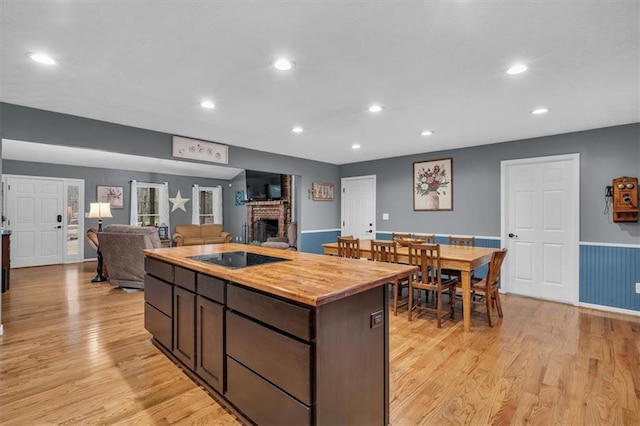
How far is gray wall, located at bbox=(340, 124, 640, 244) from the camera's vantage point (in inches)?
155

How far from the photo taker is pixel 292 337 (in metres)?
1.46

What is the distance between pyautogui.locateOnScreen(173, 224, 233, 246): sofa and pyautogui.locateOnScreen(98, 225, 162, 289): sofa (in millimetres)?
3254

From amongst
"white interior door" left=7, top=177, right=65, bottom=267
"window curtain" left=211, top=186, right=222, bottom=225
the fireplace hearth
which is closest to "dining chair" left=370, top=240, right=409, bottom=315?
the fireplace hearth

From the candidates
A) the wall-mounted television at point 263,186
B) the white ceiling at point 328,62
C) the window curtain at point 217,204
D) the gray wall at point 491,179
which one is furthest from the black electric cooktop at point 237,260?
the window curtain at point 217,204

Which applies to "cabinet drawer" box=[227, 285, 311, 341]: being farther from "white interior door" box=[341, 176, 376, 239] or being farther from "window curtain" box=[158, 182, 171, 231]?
"window curtain" box=[158, 182, 171, 231]

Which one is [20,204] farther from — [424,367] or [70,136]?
[424,367]

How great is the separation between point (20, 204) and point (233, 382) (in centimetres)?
774

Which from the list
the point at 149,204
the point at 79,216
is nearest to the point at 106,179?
the point at 79,216

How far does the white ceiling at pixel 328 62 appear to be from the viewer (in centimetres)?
174

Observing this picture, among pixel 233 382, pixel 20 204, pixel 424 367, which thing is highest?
pixel 20 204

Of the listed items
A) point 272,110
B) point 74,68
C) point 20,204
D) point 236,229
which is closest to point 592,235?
point 272,110

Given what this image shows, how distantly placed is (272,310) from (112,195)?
8.18 metres

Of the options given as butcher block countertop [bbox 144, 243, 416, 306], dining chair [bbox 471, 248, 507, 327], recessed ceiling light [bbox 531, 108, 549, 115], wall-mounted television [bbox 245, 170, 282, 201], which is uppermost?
recessed ceiling light [bbox 531, 108, 549, 115]

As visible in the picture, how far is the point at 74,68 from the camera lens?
2.42 meters
